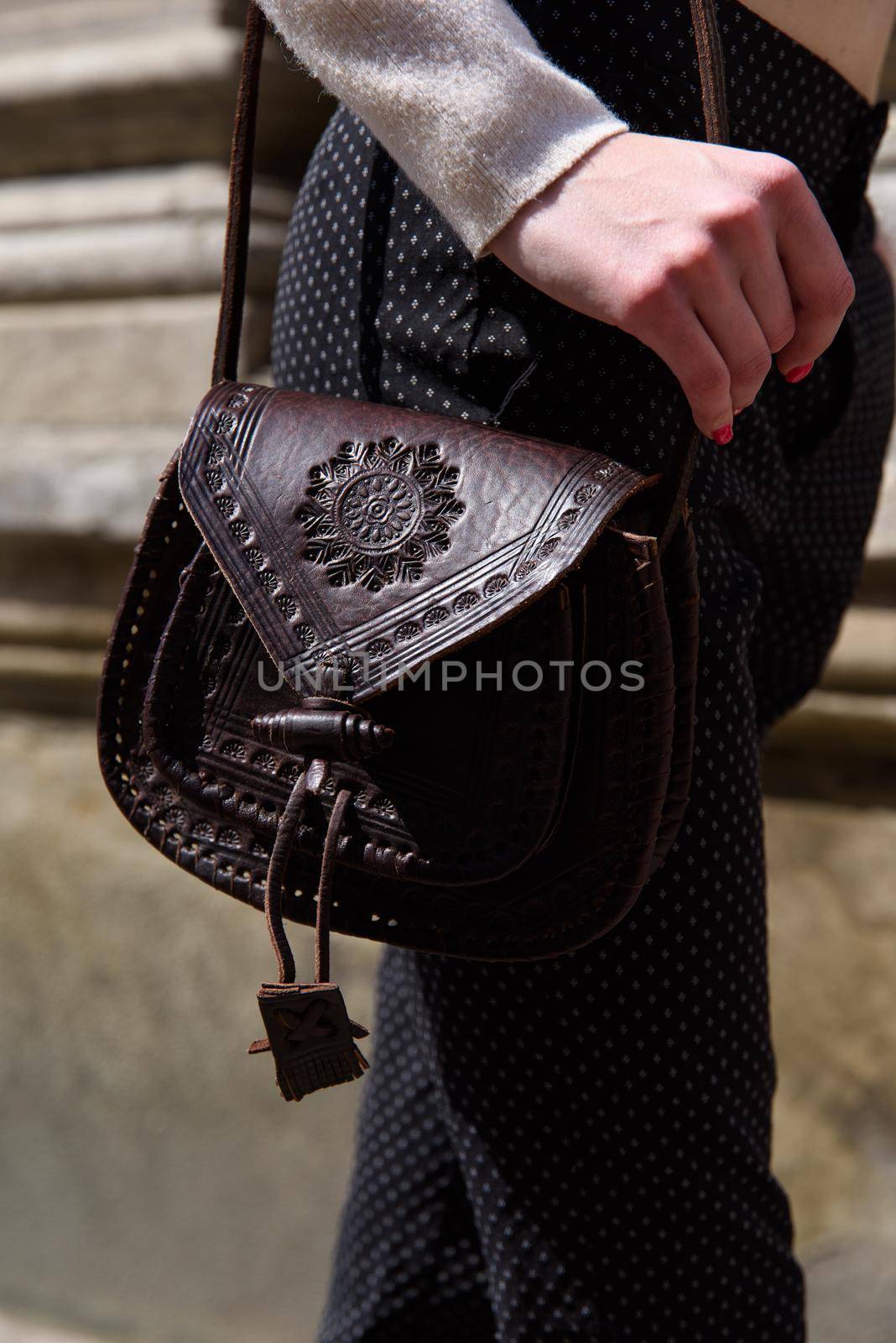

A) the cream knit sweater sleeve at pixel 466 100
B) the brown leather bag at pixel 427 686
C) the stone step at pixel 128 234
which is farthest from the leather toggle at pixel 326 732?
the stone step at pixel 128 234

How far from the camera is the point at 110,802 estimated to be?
53.3 inches

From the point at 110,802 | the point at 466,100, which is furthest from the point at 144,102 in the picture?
the point at 466,100

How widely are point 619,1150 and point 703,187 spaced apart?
1.47 feet

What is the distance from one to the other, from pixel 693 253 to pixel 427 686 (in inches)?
8.4

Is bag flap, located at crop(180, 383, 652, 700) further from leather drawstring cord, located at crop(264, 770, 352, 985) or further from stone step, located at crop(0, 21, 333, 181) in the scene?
stone step, located at crop(0, 21, 333, 181)

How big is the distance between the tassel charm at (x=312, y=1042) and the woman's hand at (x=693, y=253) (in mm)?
300

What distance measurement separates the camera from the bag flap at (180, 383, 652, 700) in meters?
0.48

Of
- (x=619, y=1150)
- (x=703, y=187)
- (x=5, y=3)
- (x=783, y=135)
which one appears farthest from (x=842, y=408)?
(x=5, y=3)

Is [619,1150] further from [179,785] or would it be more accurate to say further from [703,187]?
[703,187]

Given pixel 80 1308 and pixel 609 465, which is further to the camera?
pixel 80 1308

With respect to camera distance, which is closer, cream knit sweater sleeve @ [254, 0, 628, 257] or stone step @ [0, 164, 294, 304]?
cream knit sweater sleeve @ [254, 0, 628, 257]

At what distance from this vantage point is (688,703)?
0.51 metres

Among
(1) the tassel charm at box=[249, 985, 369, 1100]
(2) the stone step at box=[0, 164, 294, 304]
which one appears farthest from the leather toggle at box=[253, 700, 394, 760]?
(2) the stone step at box=[0, 164, 294, 304]

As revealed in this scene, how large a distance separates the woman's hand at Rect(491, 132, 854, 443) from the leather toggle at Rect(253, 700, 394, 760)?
0.64ft
